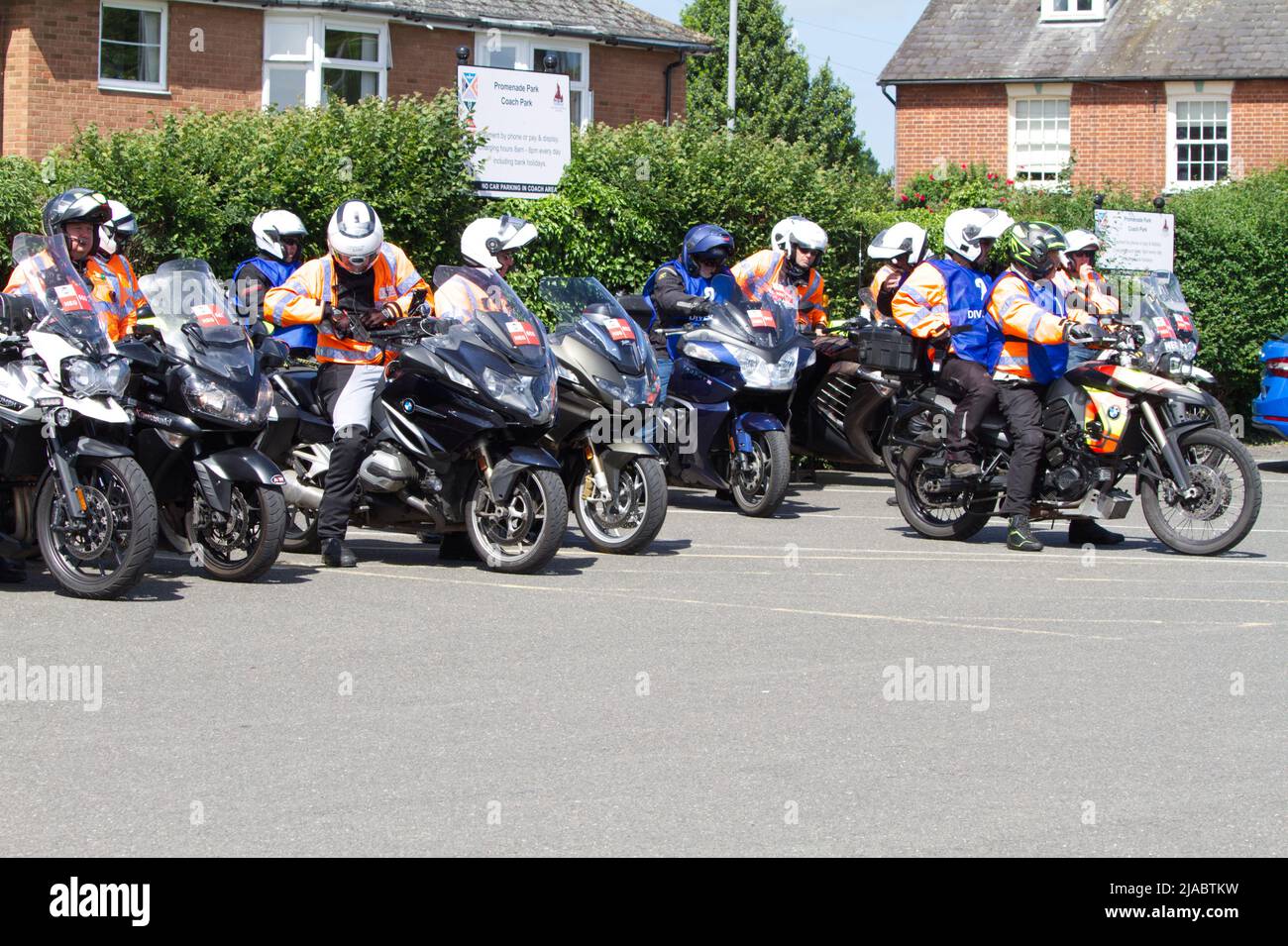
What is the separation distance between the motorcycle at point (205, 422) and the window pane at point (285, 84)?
19.7 m

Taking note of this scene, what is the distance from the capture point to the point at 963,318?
465 inches

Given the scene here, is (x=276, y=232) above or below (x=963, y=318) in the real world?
above

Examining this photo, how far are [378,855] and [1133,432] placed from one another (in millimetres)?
7463

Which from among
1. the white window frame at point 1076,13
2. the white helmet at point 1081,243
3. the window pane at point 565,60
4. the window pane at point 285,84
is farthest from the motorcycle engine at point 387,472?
the white window frame at point 1076,13

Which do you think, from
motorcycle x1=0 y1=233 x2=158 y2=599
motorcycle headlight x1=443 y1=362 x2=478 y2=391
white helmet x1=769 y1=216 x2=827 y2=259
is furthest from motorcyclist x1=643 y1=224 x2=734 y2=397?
motorcycle x1=0 y1=233 x2=158 y2=599

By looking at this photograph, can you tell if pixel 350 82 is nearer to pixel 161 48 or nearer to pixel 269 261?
pixel 161 48

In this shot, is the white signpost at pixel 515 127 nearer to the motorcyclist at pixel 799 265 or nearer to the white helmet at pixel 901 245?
the motorcyclist at pixel 799 265

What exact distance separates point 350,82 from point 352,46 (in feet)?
1.95

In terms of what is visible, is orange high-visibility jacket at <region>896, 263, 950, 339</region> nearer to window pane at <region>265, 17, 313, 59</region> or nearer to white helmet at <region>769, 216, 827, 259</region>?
white helmet at <region>769, 216, 827, 259</region>

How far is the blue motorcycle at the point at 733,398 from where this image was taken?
12.8 m

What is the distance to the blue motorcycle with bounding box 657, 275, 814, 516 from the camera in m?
12.8

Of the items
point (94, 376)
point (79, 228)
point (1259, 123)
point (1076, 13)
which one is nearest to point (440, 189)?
point (79, 228)

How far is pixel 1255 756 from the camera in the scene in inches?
245

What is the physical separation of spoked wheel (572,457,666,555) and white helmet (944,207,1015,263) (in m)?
2.79
